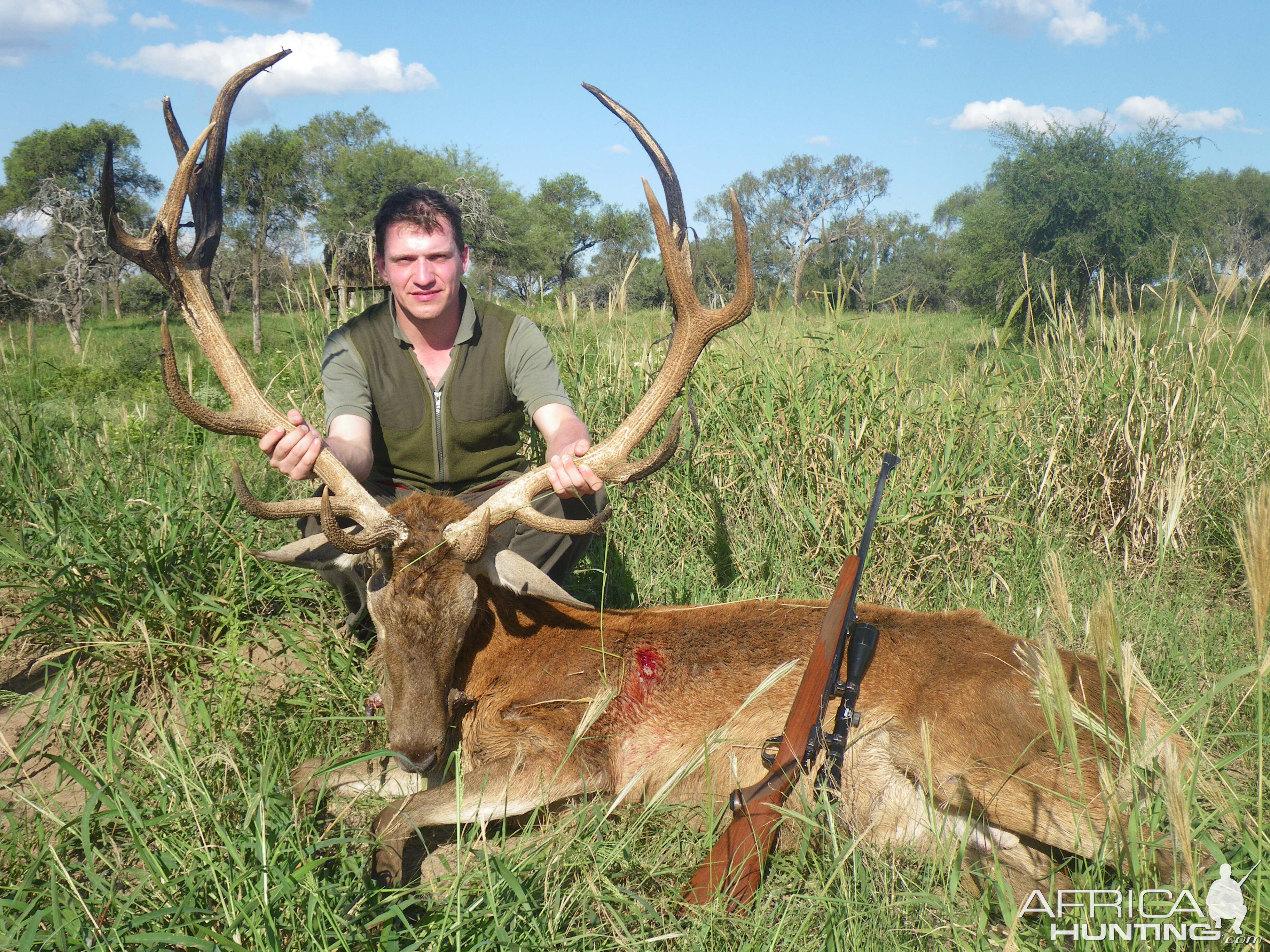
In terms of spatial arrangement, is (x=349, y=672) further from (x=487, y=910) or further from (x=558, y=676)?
(x=487, y=910)

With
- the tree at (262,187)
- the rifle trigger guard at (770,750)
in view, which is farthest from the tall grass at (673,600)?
the tree at (262,187)

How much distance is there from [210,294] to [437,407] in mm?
1117

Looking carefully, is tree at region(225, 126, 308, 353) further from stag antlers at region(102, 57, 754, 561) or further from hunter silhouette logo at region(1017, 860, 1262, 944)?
hunter silhouette logo at region(1017, 860, 1262, 944)

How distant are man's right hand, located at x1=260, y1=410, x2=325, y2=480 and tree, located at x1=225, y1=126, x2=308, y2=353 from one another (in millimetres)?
20807

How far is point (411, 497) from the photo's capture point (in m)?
3.03

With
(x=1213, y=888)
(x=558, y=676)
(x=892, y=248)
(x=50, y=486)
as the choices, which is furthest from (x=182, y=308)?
(x=892, y=248)

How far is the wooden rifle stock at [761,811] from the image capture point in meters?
2.36

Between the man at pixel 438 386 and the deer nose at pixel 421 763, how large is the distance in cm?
113

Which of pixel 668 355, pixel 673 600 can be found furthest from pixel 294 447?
pixel 673 600

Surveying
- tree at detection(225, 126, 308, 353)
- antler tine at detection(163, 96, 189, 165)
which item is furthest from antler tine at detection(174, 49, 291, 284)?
tree at detection(225, 126, 308, 353)

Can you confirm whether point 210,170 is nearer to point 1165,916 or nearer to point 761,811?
point 761,811

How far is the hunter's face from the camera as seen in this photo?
12.3ft

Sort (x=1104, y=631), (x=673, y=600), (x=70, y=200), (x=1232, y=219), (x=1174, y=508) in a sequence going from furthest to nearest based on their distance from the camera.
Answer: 1. (x=1232, y=219)
2. (x=70, y=200)
3. (x=673, y=600)
4. (x=1174, y=508)
5. (x=1104, y=631)

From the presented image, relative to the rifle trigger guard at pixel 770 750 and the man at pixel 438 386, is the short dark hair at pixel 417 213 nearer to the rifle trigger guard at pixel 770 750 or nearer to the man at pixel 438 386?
the man at pixel 438 386
